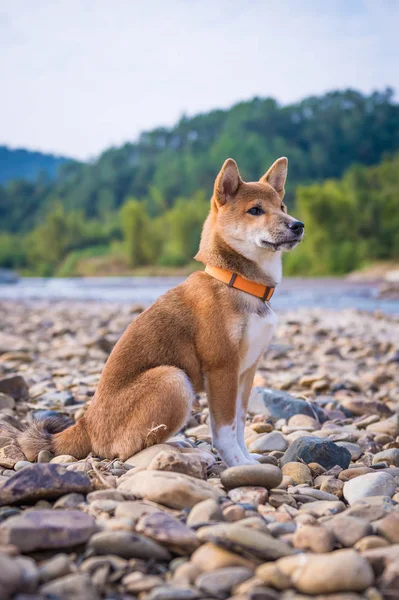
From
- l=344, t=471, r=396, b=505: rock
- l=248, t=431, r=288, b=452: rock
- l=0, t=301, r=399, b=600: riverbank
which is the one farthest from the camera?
l=248, t=431, r=288, b=452: rock

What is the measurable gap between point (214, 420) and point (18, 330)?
34.4ft

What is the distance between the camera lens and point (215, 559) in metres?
2.65

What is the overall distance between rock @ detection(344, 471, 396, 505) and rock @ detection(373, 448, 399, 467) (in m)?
0.81

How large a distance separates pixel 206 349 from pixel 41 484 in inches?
65.2

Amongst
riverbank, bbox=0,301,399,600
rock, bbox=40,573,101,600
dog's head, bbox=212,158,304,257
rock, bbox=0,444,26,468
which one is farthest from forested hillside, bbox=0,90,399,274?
rock, bbox=40,573,101,600

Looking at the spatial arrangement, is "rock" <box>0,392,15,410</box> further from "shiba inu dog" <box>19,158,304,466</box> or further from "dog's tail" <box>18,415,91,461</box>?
"dog's tail" <box>18,415,91,461</box>

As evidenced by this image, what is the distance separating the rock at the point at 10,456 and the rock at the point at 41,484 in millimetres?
1101

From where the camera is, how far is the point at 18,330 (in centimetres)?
1397

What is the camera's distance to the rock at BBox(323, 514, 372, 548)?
2.97 m

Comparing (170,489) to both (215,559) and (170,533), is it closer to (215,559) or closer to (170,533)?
(170,533)

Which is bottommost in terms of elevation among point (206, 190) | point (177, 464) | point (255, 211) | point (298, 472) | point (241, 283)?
point (298, 472)

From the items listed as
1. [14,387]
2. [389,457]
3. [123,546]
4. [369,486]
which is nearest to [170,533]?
[123,546]

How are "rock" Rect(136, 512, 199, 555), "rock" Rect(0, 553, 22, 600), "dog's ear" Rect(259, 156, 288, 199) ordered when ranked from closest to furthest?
"rock" Rect(0, 553, 22, 600)
"rock" Rect(136, 512, 199, 555)
"dog's ear" Rect(259, 156, 288, 199)

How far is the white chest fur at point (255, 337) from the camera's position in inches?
177
